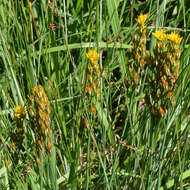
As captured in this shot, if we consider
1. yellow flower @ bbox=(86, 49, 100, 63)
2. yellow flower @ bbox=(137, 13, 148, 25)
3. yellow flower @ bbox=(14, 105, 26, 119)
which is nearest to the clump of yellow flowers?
yellow flower @ bbox=(137, 13, 148, 25)

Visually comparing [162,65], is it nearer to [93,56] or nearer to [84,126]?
[93,56]

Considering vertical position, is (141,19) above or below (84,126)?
above

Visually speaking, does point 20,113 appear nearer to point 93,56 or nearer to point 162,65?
point 93,56

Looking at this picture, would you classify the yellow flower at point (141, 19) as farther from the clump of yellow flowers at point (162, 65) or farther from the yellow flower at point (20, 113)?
the yellow flower at point (20, 113)

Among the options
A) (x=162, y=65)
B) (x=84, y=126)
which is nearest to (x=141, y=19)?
(x=162, y=65)

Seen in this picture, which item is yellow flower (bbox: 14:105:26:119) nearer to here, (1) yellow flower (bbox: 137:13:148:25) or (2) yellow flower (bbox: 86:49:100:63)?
(2) yellow flower (bbox: 86:49:100:63)

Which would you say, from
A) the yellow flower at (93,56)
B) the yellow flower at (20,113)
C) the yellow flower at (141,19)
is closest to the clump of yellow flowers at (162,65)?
the yellow flower at (141,19)

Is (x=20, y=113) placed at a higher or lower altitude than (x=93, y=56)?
lower

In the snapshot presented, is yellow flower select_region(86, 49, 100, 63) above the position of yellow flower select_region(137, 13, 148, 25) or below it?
below

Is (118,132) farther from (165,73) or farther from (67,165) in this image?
(165,73)

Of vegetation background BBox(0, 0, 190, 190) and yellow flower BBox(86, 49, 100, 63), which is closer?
yellow flower BBox(86, 49, 100, 63)

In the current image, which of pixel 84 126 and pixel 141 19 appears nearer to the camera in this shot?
pixel 141 19

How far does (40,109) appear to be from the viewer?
Result: 82 cm

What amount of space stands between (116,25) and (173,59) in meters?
0.60
